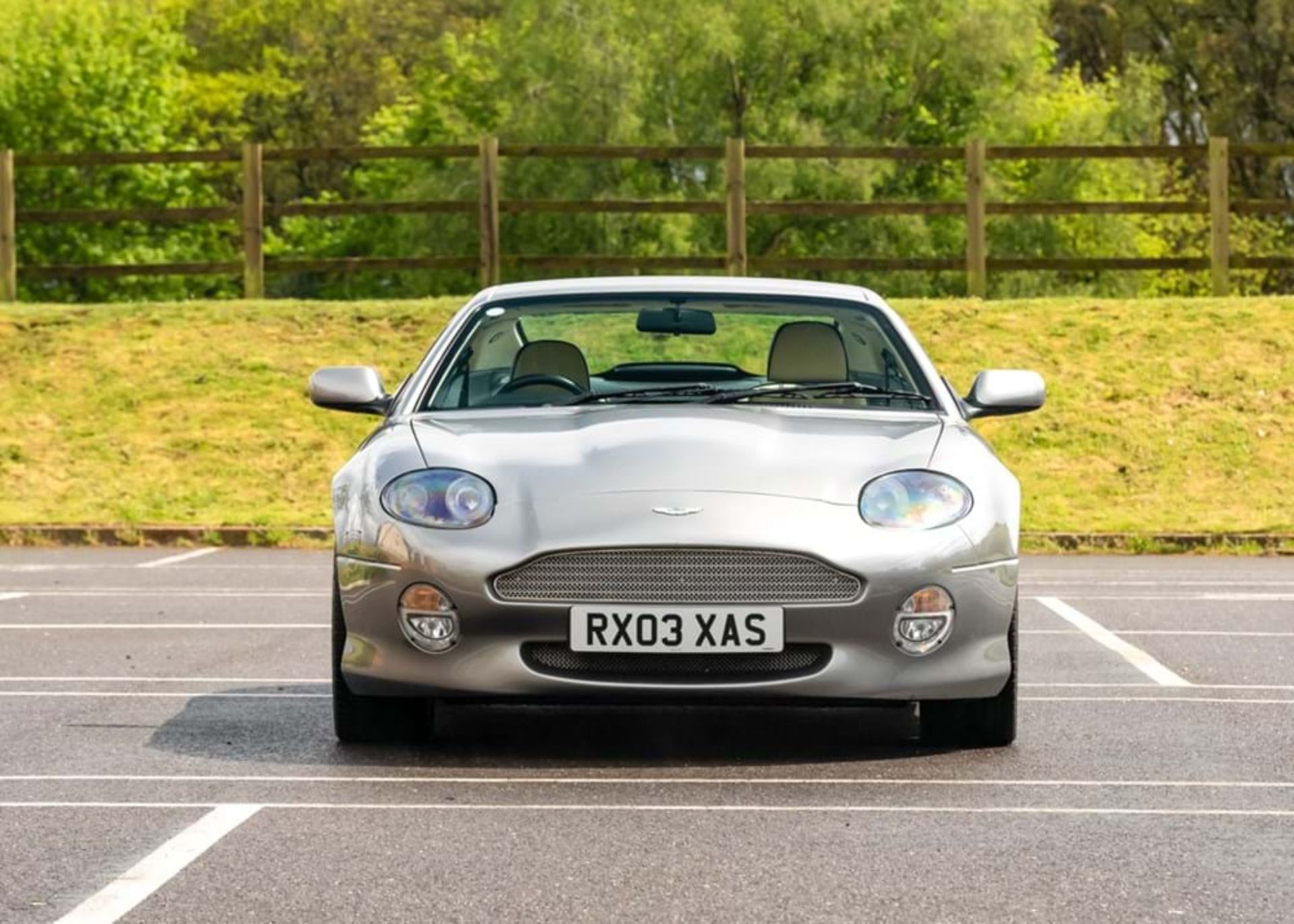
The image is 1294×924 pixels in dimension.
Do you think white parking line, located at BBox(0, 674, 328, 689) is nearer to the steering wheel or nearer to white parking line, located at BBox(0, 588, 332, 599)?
the steering wheel

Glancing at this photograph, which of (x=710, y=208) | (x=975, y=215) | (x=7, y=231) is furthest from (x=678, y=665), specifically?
(x=7, y=231)

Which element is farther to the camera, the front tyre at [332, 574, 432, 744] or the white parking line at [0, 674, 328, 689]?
the white parking line at [0, 674, 328, 689]

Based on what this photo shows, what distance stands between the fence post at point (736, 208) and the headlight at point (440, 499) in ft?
61.5

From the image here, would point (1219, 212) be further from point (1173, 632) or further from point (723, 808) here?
point (723, 808)

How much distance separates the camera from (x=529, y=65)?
146 feet

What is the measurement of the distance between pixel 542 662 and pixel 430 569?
41 cm

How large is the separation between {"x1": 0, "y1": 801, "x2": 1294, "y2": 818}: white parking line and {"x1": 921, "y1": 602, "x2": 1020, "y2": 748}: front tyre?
3.38ft

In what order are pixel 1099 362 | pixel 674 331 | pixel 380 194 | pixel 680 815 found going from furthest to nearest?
pixel 380 194 < pixel 1099 362 < pixel 674 331 < pixel 680 815

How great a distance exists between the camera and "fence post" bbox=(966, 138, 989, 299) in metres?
26.5

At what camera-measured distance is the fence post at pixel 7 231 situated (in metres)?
27.4

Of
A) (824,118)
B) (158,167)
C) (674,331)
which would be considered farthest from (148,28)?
(674,331)

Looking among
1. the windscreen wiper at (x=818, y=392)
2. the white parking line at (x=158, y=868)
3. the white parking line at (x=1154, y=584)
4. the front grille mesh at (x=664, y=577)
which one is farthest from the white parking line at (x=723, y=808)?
the white parking line at (x=1154, y=584)

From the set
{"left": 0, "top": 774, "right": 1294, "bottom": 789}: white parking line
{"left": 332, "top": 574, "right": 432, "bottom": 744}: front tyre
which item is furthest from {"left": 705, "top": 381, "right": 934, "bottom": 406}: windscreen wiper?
{"left": 0, "top": 774, "right": 1294, "bottom": 789}: white parking line

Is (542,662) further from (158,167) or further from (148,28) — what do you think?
(148,28)
